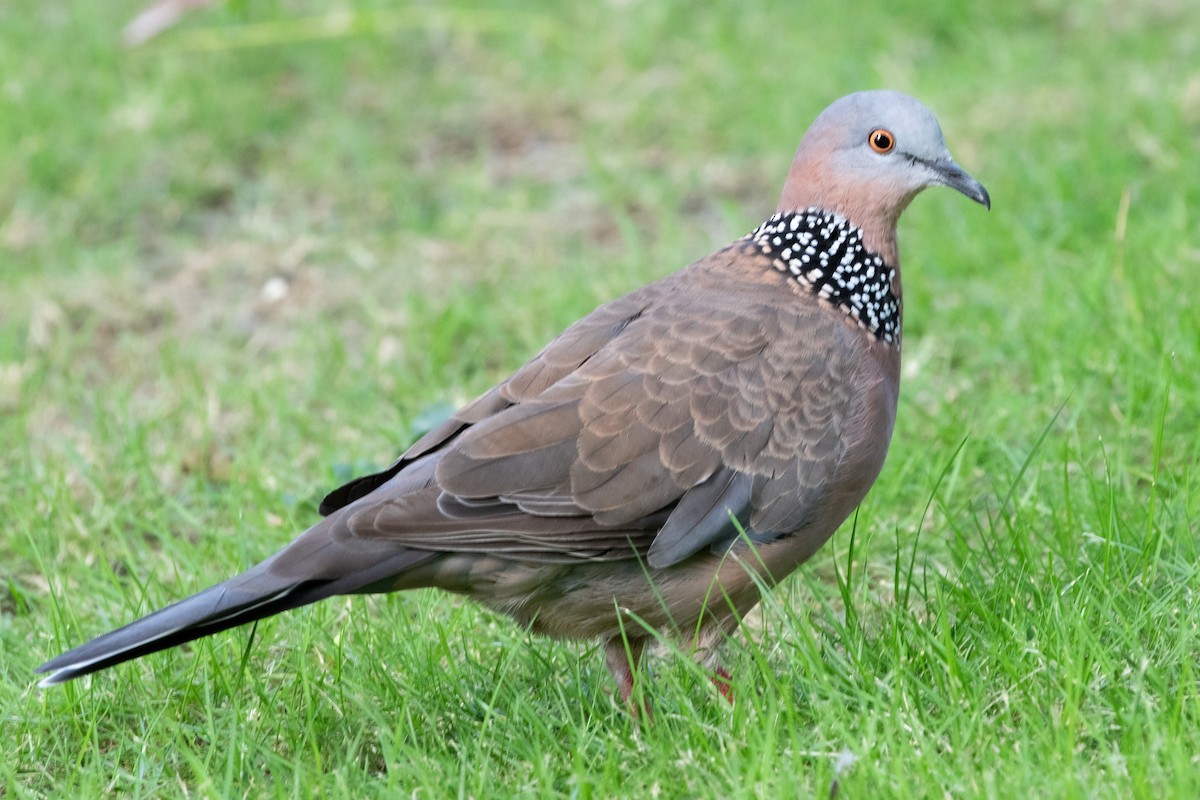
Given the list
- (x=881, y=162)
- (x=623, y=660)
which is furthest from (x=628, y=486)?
(x=881, y=162)

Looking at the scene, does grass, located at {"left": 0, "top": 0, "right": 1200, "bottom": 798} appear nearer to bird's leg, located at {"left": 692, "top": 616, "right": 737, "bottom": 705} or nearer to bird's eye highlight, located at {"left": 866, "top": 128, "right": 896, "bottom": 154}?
bird's leg, located at {"left": 692, "top": 616, "right": 737, "bottom": 705}

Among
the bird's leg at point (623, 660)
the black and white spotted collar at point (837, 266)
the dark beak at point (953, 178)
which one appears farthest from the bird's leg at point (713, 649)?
the dark beak at point (953, 178)

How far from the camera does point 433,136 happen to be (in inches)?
286

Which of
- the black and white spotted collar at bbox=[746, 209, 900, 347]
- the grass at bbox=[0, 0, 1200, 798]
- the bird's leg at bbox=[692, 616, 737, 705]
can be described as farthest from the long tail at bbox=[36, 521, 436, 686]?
the black and white spotted collar at bbox=[746, 209, 900, 347]

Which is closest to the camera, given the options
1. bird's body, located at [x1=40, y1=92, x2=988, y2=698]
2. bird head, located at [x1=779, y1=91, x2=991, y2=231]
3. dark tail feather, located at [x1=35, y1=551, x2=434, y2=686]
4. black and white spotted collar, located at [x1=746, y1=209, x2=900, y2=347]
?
dark tail feather, located at [x1=35, y1=551, x2=434, y2=686]

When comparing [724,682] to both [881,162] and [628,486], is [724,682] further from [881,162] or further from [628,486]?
[881,162]

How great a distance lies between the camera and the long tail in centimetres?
286

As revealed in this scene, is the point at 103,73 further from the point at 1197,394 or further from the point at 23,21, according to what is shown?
the point at 1197,394

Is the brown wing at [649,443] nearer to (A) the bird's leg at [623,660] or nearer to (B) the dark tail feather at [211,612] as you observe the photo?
(B) the dark tail feather at [211,612]

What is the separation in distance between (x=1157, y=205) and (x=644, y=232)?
1.97 meters

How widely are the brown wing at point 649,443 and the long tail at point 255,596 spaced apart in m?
0.07

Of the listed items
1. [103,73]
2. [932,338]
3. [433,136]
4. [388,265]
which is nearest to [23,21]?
[103,73]

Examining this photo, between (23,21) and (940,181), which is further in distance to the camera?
(23,21)

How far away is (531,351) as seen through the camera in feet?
17.0
